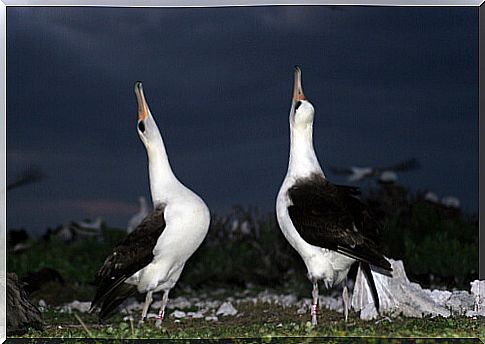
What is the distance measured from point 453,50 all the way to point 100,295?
3.07 m

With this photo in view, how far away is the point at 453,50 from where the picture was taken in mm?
6977

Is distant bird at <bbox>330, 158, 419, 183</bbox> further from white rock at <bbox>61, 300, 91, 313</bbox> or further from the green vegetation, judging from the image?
white rock at <bbox>61, 300, 91, 313</bbox>

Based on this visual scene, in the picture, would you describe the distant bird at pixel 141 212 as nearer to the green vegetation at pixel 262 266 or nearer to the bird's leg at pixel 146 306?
the green vegetation at pixel 262 266

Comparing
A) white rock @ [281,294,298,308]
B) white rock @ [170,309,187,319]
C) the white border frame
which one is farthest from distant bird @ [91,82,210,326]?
white rock @ [281,294,298,308]

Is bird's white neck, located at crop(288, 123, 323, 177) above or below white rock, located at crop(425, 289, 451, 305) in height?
above

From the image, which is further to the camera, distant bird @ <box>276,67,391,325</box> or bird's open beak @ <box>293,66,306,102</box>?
bird's open beak @ <box>293,66,306,102</box>

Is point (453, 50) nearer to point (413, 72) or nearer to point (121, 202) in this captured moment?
point (413, 72)

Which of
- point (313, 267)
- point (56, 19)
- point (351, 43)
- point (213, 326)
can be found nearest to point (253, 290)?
point (213, 326)

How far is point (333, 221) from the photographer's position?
6234 mm

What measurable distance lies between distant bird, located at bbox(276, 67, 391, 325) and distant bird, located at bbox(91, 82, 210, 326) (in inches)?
24.1

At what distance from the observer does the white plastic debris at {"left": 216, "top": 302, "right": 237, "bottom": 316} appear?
7.34 metres

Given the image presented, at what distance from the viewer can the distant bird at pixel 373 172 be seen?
7.21 m

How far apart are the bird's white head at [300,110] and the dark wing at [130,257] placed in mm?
1094

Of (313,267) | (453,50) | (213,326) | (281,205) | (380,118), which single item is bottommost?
(213,326)
